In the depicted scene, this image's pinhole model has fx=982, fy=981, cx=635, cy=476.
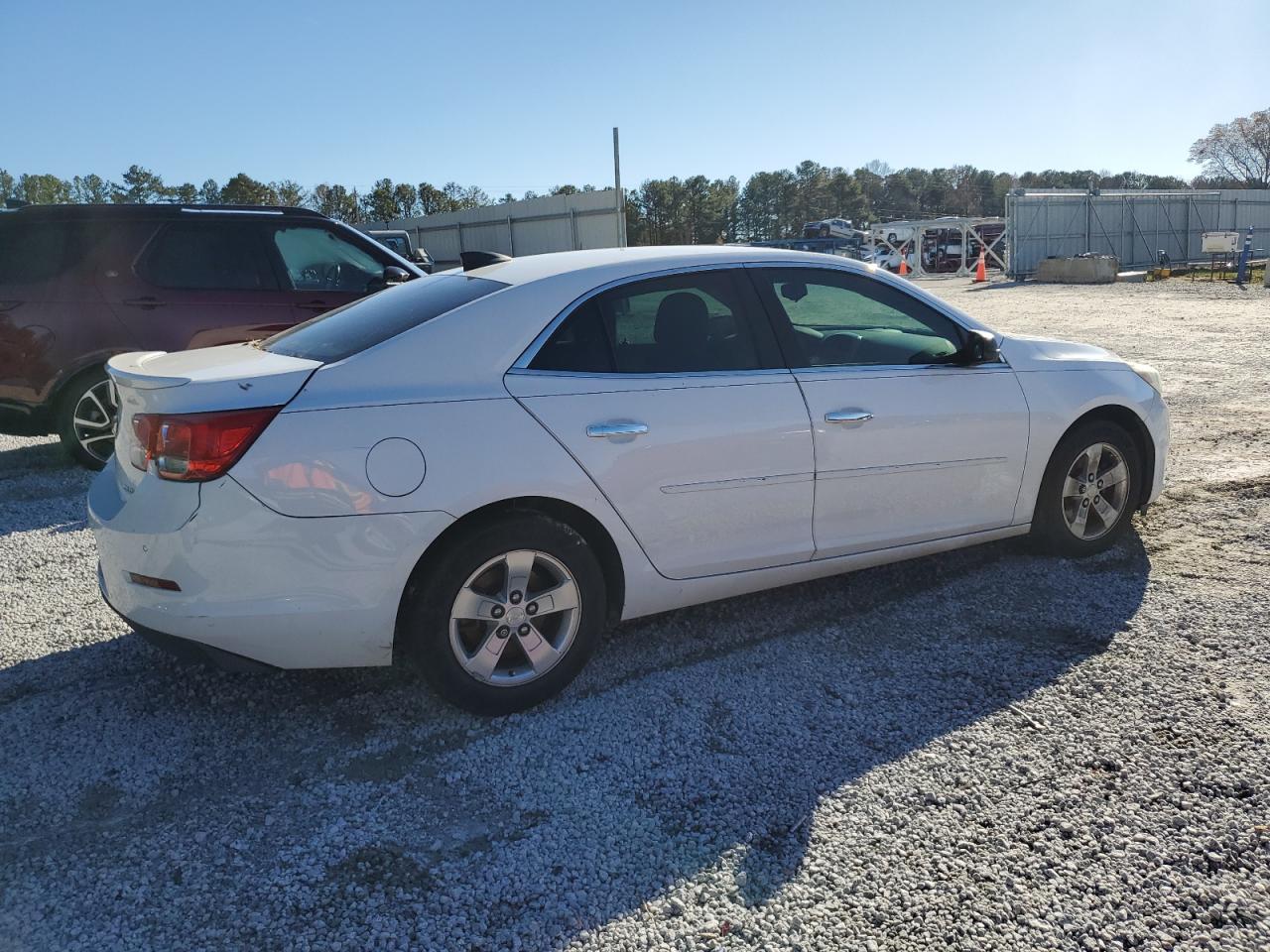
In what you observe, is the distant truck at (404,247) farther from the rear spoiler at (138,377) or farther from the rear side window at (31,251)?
the rear spoiler at (138,377)

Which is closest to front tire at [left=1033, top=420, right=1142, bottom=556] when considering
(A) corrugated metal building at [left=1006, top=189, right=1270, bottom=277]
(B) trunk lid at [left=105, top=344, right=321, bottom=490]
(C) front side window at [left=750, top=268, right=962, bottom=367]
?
(C) front side window at [left=750, top=268, right=962, bottom=367]

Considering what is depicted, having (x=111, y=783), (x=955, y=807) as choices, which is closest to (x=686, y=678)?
(x=955, y=807)

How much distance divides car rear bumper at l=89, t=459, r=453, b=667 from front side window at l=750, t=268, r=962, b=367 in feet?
5.55

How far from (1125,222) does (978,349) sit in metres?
35.4

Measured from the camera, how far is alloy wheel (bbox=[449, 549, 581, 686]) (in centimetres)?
330

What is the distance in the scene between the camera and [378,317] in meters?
3.65

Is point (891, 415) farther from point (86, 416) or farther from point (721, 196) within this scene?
point (721, 196)

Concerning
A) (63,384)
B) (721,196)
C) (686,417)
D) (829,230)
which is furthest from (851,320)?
(721,196)

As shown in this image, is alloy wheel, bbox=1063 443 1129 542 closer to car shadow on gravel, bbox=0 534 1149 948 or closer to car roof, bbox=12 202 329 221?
car shadow on gravel, bbox=0 534 1149 948

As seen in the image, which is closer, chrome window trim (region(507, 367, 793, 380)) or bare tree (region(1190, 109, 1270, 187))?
chrome window trim (region(507, 367, 793, 380))

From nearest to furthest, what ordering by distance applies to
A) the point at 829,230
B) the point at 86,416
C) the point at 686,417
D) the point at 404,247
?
the point at 686,417, the point at 86,416, the point at 404,247, the point at 829,230

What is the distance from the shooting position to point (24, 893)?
2.55 m

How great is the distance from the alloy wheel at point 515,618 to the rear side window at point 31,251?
5.22 m

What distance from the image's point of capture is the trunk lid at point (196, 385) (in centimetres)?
305
